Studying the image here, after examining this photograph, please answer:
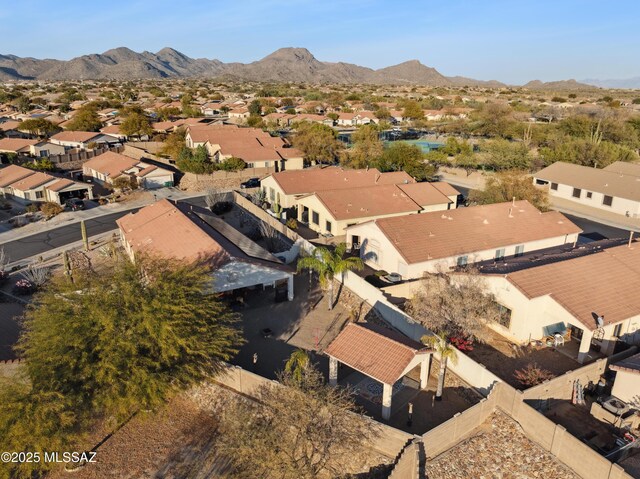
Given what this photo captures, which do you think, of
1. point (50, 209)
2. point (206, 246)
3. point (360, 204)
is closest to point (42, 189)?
point (50, 209)

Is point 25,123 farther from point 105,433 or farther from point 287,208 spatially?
point 105,433

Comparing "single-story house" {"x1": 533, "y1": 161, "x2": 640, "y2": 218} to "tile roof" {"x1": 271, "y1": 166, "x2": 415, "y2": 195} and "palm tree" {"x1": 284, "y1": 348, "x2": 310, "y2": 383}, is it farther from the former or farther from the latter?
"palm tree" {"x1": 284, "y1": 348, "x2": 310, "y2": 383}

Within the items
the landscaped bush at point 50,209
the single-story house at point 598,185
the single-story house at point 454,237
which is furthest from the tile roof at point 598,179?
the landscaped bush at point 50,209

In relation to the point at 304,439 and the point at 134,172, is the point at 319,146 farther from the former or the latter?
the point at 304,439

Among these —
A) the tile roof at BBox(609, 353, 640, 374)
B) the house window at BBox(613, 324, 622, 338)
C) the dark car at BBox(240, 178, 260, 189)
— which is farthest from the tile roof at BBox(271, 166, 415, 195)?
the tile roof at BBox(609, 353, 640, 374)

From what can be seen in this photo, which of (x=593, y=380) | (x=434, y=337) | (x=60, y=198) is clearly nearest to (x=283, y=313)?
(x=434, y=337)

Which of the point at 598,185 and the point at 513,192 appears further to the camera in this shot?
the point at 598,185
